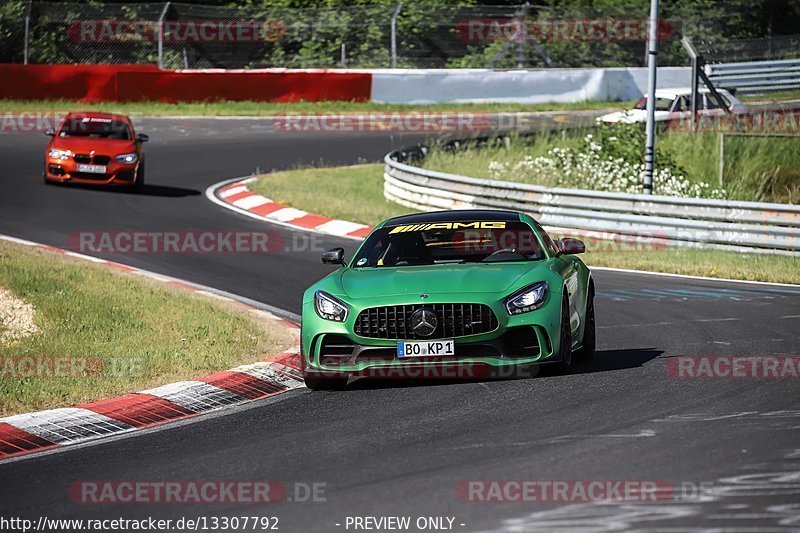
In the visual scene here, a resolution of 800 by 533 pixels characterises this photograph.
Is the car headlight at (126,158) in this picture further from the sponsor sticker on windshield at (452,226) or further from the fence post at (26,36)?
the sponsor sticker on windshield at (452,226)

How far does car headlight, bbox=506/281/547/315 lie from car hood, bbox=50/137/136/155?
1649 centimetres

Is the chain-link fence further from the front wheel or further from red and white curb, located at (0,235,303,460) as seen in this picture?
red and white curb, located at (0,235,303,460)

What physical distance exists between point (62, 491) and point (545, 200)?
15.1 metres

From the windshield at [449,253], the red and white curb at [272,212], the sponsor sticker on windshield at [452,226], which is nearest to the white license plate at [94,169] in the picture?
the red and white curb at [272,212]

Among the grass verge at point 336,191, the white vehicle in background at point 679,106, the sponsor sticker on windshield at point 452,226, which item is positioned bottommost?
the grass verge at point 336,191

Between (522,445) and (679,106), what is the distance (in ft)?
83.6

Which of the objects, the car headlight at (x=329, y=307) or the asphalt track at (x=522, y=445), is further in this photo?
the car headlight at (x=329, y=307)

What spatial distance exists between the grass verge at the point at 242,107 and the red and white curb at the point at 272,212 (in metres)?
10.6

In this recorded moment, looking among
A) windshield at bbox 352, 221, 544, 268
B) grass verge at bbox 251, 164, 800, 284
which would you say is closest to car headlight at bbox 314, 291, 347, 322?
windshield at bbox 352, 221, 544, 268

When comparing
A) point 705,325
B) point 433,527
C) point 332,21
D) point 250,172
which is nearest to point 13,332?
point 705,325

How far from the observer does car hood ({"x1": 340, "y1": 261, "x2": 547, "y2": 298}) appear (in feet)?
31.7

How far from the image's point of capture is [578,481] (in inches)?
262

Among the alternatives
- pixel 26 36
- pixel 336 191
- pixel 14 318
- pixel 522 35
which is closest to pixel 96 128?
pixel 336 191

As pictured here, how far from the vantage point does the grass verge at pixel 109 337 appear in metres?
9.98
